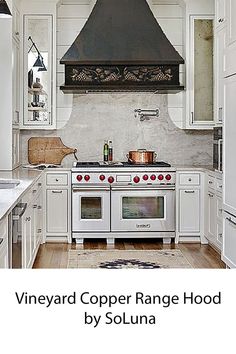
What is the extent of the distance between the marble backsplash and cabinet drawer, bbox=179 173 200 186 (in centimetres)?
61

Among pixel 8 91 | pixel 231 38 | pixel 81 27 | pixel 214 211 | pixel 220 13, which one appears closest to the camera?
pixel 231 38

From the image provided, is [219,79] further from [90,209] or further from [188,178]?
[90,209]

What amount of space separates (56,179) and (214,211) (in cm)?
170

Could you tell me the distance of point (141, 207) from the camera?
655 centimetres

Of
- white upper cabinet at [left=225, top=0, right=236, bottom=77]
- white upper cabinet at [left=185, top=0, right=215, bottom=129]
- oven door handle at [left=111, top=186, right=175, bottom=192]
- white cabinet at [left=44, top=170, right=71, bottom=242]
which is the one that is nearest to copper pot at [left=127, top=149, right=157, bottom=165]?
oven door handle at [left=111, top=186, right=175, bottom=192]

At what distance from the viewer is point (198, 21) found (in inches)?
265

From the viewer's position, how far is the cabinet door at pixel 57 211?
656 cm

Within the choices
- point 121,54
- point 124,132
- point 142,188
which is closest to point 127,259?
point 142,188

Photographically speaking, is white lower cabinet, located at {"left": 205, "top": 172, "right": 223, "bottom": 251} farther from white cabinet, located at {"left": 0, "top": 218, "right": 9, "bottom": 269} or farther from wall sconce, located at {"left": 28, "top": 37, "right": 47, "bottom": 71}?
white cabinet, located at {"left": 0, "top": 218, "right": 9, "bottom": 269}

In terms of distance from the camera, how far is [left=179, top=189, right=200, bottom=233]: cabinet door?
6609 mm

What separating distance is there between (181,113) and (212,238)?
1.67m
